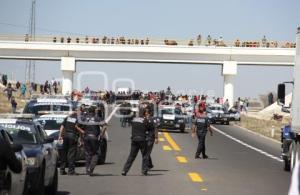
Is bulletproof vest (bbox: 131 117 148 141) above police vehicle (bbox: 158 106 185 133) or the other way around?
above

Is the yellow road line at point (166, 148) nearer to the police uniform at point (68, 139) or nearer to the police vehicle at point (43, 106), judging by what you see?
the police vehicle at point (43, 106)

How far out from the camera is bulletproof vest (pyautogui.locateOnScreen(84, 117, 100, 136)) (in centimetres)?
1830

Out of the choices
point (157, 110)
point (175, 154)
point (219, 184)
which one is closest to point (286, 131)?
point (219, 184)

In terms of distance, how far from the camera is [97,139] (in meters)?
18.3

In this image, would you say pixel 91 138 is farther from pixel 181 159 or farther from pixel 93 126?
pixel 181 159

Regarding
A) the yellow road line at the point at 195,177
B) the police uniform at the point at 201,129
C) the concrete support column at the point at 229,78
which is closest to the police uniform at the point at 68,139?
the yellow road line at the point at 195,177

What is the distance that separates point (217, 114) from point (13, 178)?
159 feet

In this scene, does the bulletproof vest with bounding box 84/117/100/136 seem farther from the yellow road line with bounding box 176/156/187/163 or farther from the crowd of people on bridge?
the crowd of people on bridge

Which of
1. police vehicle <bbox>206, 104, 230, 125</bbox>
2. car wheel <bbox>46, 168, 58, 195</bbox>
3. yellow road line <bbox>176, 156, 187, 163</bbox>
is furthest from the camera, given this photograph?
police vehicle <bbox>206, 104, 230, 125</bbox>

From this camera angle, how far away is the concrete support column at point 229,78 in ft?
277

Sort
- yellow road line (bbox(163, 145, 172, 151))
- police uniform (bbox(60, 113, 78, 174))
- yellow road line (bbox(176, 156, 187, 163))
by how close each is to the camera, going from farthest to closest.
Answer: yellow road line (bbox(163, 145, 172, 151)) < yellow road line (bbox(176, 156, 187, 163)) < police uniform (bbox(60, 113, 78, 174))

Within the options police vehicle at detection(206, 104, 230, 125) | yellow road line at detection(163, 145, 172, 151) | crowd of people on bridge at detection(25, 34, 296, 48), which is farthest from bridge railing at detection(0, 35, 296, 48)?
yellow road line at detection(163, 145, 172, 151)

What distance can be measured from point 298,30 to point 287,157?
3.77 m

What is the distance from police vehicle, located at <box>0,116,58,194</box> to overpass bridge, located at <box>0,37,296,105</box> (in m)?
69.6
